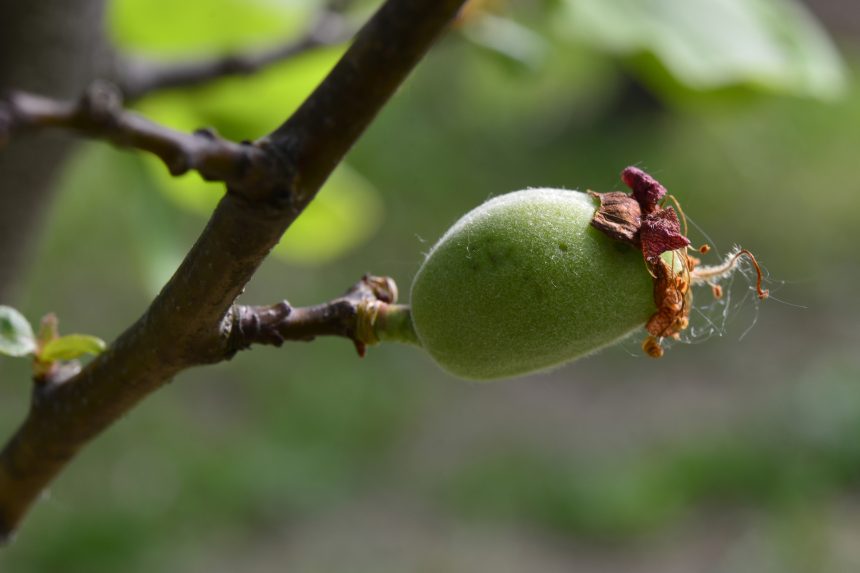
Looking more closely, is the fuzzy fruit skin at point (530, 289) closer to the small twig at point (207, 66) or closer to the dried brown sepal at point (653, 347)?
the dried brown sepal at point (653, 347)

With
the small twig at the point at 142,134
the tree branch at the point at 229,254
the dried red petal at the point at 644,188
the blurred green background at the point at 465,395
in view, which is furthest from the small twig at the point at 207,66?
the dried red petal at the point at 644,188

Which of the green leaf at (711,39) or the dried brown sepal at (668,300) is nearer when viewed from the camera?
the dried brown sepal at (668,300)

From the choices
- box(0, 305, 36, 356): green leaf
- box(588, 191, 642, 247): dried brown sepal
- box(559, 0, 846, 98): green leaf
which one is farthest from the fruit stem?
box(559, 0, 846, 98): green leaf

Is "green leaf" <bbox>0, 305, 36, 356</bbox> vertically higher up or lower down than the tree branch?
lower down

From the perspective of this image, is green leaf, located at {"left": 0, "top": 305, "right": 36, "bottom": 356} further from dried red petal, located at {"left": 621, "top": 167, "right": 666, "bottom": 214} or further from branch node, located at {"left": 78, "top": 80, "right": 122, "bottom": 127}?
dried red petal, located at {"left": 621, "top": 167, "right": 666, "bottom": 214}

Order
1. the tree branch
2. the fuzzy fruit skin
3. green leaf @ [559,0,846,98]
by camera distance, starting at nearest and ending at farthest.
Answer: the tree branch < the fuzzy fruit skin < green leaf @ [559,0,846,98]

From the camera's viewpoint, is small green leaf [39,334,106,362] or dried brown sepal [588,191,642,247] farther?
small green leaf [39,334,106,362]

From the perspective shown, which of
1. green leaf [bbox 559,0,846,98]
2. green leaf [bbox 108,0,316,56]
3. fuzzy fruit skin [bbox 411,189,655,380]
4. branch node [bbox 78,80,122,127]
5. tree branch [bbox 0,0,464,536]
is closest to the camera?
tree branch [bbox 0,0,464,536]
